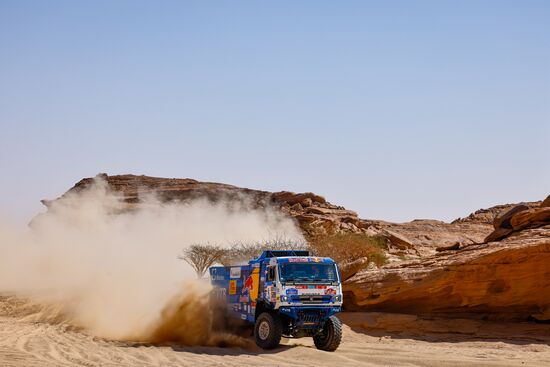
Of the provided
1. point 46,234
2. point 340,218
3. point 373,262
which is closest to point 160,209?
point 46,234

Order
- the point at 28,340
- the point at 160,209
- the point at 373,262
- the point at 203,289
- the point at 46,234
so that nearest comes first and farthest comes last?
the point at 28,340 → the point at 203,289 → the point at 373,262 → the point at 46,234 → the point at 160,209

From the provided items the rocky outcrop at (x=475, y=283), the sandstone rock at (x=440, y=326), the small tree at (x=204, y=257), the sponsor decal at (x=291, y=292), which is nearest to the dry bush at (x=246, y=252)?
the small tree at (x=204, y=257)

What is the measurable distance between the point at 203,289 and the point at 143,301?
15.5 ft

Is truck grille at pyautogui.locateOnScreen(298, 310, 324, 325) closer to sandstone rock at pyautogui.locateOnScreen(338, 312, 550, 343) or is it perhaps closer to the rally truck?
the rally truck

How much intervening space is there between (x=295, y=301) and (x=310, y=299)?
0.46 metres

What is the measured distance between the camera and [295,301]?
18.4 meters

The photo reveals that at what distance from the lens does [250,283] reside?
2008cm

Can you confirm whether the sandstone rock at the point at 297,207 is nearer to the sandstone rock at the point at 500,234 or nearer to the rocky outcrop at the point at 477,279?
the rocky outcrop at the point at 477,279

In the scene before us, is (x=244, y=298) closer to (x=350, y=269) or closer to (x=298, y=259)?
(x=298, y=259)

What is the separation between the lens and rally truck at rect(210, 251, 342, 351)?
18.4m

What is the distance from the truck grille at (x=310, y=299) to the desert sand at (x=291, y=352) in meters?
1.37

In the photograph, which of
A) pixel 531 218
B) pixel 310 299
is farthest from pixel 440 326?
pixel 310 299

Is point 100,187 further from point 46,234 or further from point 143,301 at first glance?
point 143,301

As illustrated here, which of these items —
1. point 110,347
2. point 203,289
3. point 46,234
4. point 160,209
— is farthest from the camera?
point 160,209
